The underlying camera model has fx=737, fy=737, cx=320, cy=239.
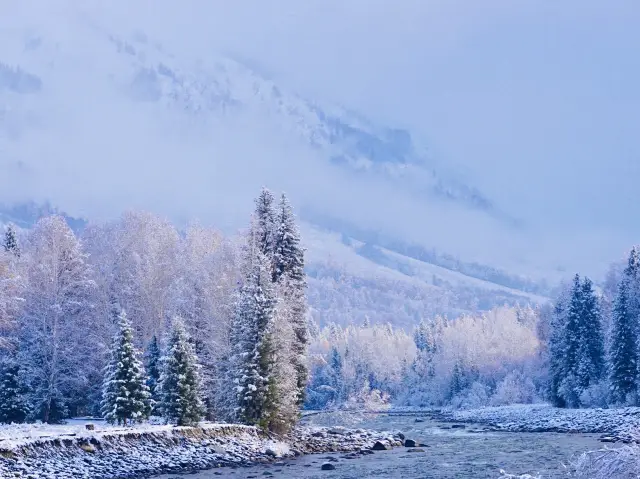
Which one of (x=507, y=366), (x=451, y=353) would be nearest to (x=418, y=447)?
(x=507, y=366)

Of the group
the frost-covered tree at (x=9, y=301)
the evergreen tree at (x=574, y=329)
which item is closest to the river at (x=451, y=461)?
the frost-covered tree at (x=9, y=301)

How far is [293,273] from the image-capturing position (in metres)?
51.8

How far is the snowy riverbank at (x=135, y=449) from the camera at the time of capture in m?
29.7

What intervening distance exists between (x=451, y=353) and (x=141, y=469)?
122m

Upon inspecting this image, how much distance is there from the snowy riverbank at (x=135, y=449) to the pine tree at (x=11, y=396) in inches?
238

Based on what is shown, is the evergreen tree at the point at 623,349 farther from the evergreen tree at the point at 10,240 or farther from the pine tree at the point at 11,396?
the evergreen tree at the point at 10,240

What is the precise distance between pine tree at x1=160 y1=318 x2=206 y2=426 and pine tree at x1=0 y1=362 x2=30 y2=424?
343 inches

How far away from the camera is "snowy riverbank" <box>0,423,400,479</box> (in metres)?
29.7

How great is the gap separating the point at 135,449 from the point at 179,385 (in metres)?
8.10

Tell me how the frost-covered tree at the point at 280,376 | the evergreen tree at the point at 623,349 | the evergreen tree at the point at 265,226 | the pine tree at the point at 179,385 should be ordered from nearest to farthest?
the pine tree at the point at 179,385 < the frost-covered tree at the point at 280,376 < the evergreen tree at the point at 265,226 < the evergreen tree at the point at 623,349

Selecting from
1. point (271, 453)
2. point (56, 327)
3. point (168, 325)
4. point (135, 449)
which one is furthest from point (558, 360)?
point (135, 449)

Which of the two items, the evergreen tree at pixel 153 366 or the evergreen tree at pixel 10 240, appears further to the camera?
the evergreen tree at pixel 10 240

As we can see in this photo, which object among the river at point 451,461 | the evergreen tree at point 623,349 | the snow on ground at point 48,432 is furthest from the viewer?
the evergreen tree at point 623,349

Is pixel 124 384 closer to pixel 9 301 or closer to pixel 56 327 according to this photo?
pixel 9 301
